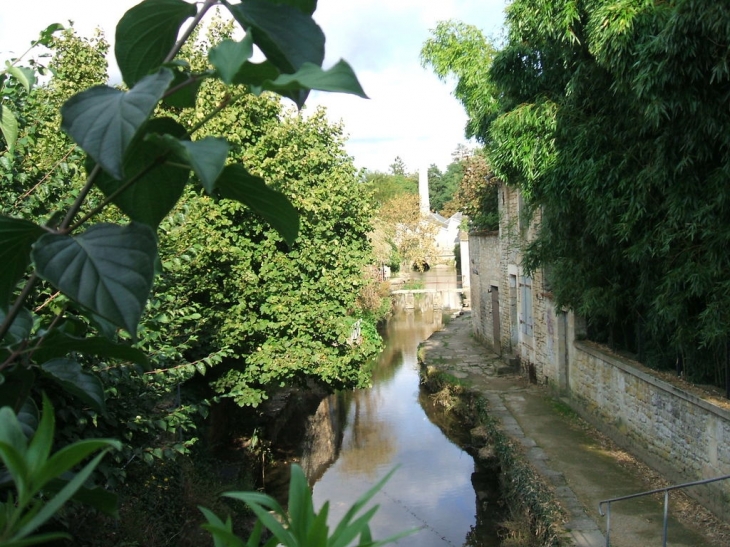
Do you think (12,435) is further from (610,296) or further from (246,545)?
(610,296)

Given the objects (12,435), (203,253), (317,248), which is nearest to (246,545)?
(12,435)

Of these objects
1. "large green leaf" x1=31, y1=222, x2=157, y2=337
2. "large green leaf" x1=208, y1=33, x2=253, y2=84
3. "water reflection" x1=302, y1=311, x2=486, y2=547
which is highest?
"large green leaf" x1=208, y1=33, x2=253, y2=84

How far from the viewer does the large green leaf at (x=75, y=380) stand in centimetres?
100

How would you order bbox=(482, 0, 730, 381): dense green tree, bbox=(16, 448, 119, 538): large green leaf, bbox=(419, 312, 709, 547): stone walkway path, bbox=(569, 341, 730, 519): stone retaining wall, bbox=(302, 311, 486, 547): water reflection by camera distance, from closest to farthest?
bbox=(16, 448, 119, 538): large green leaf < bbox=(482, 0, 730, 381): dense green tree < bbox=(419, 312, 709, 547): stone walkway path < bbox=(569, 341, 730, 519): stone retaining wall < bbox=(302, 311, 486, 547): water reflection

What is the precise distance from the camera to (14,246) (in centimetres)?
80

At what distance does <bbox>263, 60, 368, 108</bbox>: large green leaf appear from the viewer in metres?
0.70

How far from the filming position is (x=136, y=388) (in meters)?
5.16

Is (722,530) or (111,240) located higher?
(111,240)

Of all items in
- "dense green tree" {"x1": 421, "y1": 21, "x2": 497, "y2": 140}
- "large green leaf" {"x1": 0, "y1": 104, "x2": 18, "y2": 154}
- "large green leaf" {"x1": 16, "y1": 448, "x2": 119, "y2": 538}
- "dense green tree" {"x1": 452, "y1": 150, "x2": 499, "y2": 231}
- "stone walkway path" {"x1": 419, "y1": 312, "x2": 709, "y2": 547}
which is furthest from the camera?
"dense green tree" {"x1": 452, "y1": 150, "x2": 499, "y2": 231}

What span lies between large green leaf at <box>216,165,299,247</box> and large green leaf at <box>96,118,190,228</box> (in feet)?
0.19

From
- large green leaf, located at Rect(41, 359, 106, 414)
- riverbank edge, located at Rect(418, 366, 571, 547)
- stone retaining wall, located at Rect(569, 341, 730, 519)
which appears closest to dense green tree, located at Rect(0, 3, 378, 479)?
riverbank edge, located at Rect(418, 366, 571, 547)

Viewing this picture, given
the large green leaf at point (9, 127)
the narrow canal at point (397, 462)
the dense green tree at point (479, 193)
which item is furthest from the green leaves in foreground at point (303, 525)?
the dense green tree at point (479, 193)

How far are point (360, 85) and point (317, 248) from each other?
393 inches

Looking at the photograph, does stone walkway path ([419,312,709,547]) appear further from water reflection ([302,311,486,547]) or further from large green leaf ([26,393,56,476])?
large green leaf ([26,393,56,476])
